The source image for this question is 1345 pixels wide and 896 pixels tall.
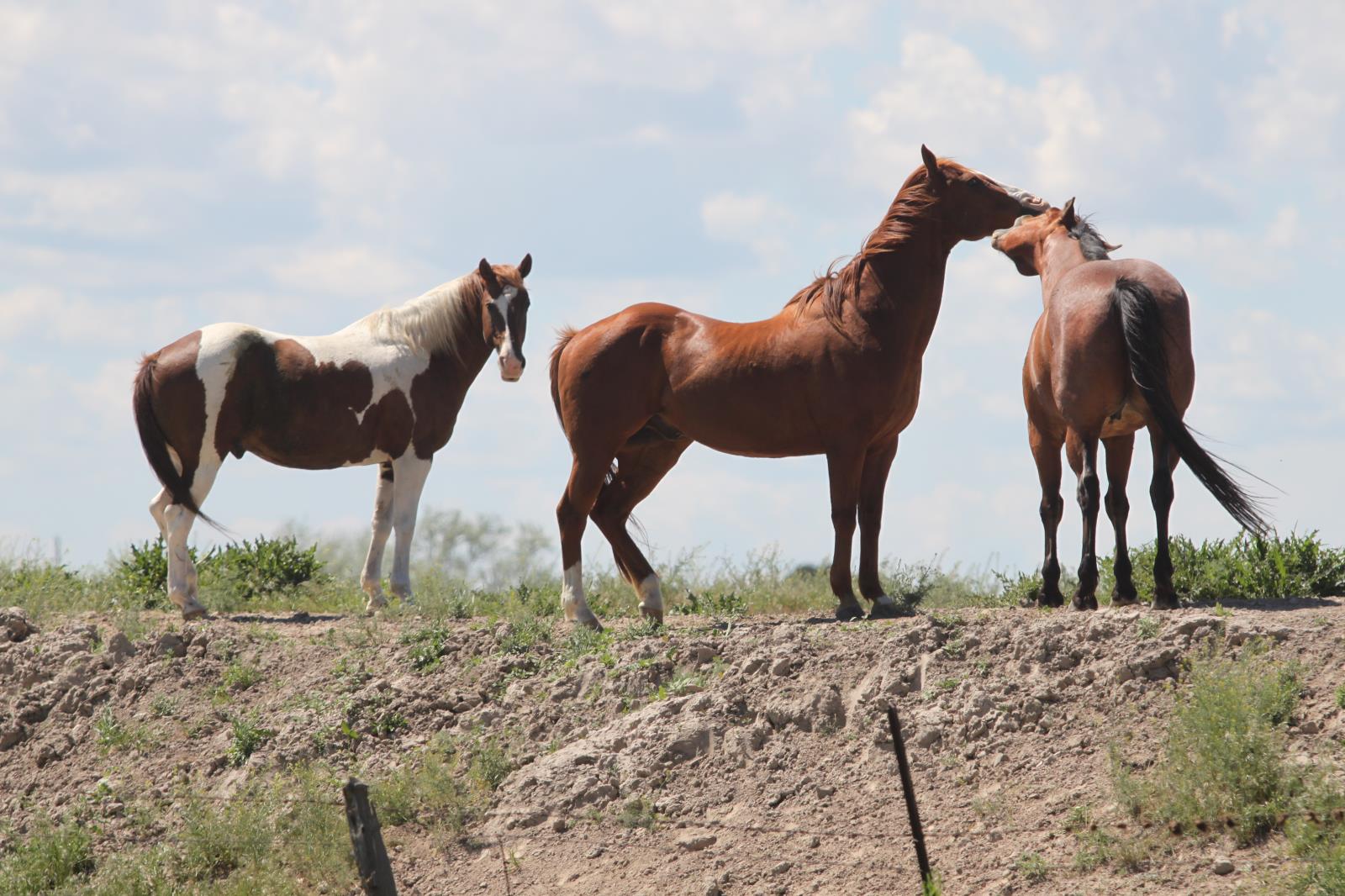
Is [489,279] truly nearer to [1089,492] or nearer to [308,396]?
[308,396]

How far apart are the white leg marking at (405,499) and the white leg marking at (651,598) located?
2.55m

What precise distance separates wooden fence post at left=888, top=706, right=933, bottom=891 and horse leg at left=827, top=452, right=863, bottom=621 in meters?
2.85

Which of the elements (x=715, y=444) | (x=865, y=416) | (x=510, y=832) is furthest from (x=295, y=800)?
(x=865, y=416)

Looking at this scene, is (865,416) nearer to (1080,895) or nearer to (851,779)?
(851,779)

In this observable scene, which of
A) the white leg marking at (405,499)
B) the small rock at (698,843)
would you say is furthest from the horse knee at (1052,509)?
the white leg marking at (405,499)

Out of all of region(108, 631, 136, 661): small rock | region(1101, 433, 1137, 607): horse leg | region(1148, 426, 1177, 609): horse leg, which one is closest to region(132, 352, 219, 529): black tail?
region(108, 631, 136, 661): small rock

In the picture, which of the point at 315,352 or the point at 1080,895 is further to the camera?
the point at 315,352

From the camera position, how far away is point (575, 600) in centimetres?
947

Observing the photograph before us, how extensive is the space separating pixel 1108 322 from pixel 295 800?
5410 millimetres

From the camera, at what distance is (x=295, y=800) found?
7926 mm

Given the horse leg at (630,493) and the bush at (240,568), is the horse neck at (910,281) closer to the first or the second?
the horse leg at (630,493)

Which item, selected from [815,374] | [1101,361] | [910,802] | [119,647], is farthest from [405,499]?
[910,802]

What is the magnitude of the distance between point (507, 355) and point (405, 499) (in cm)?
144

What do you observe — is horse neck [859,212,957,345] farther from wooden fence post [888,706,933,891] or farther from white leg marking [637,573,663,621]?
wooden fence post [888,706,933,891]
